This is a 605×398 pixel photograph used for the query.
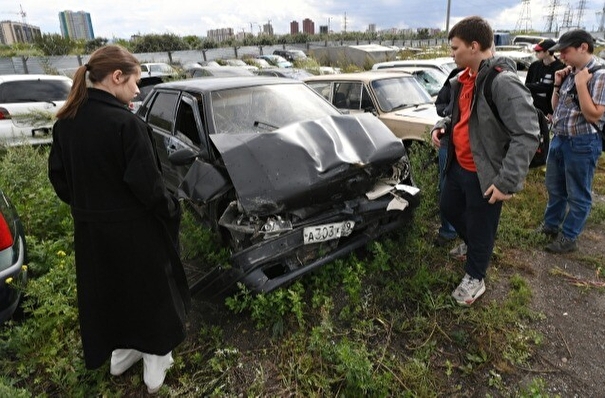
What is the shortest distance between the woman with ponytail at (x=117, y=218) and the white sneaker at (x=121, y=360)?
203 mm

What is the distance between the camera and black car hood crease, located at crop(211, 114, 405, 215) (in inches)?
100

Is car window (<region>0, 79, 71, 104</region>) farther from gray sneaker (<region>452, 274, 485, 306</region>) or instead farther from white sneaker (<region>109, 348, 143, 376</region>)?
gray sneaker (<region>452, 274, 485, 306</region>)

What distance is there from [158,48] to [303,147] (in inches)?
1393

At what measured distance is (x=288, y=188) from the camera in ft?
8.47

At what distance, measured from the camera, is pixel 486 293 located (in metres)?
3.01

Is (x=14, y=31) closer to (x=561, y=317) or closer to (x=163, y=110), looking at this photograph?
(x=163, y=110)

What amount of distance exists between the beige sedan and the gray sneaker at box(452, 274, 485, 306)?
2684 millimetres

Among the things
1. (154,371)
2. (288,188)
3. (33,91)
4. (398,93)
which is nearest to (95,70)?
(288,188)

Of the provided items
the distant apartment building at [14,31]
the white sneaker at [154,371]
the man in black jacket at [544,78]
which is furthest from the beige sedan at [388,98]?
the distant apartment building at [14,31]

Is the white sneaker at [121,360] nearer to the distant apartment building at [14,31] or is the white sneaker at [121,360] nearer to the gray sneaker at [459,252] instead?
the gray sneaker at [459,252]

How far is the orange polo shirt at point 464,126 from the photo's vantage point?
2537mm

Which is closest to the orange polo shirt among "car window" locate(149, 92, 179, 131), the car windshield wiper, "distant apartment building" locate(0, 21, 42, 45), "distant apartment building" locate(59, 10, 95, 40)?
the car windshield wiper

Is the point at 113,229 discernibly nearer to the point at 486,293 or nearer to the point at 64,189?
the point at 64,189

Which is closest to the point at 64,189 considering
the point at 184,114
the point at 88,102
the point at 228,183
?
the point at 88,102
